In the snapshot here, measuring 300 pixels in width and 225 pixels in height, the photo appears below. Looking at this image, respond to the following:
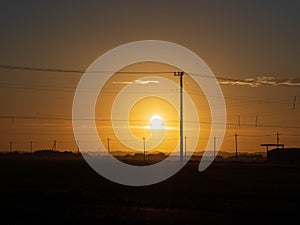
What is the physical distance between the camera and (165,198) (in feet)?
127

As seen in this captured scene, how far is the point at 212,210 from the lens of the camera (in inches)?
1217

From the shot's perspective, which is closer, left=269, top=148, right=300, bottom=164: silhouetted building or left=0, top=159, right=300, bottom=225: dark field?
left=0, top=159, right=300, bottom=225: dark field

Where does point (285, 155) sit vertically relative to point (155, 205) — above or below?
below

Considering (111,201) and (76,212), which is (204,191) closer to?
(111,201)

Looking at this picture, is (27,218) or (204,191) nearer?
(27,218)

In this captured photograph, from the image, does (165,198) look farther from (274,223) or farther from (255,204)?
(274,223)

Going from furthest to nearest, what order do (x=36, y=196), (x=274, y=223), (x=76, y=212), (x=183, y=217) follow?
(x=36, y=196) < (x=76, y=212) < (x=183, y=217) < (x=274, y=223)

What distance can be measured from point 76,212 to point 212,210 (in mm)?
6943

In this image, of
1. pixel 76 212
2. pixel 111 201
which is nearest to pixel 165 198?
pixel 111 201

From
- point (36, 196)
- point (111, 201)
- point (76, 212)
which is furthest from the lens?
point (36, 196)

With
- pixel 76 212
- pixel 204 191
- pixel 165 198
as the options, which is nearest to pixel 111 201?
pixel 165 198

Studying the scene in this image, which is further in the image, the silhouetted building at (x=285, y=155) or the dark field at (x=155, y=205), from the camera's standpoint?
the silhouetted building at (x=285, y=155)

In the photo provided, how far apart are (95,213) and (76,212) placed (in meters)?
1.24

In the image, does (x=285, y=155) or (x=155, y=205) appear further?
(x=285, y=155)
